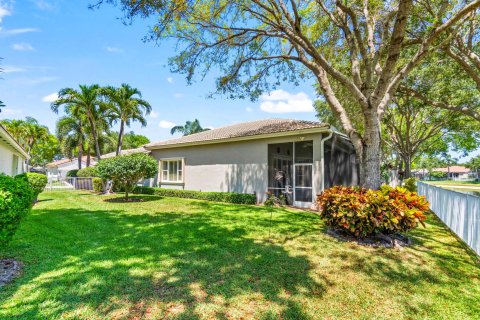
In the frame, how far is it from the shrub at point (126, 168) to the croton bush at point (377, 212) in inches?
402

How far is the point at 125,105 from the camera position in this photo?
73.0ft

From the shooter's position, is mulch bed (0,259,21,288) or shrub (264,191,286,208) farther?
shrub (264,191,286,208)

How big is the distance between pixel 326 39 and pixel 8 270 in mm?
12846

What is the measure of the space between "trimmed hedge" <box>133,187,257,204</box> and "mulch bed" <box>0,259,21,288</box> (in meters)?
9.62

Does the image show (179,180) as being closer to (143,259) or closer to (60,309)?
(143,259)

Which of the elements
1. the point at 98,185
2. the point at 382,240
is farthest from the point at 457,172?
the point at 98,185

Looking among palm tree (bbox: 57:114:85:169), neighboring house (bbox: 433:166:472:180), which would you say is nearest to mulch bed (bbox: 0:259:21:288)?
palm tree (bbox: 57:114:85:169)

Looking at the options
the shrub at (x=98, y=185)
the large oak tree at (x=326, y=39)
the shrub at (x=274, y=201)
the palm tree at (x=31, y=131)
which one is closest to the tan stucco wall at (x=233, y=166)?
the shrub at (x=274, y=201)

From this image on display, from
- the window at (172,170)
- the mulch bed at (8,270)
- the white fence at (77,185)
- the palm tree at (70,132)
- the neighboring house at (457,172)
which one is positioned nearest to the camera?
the mulch bed at (8,270)

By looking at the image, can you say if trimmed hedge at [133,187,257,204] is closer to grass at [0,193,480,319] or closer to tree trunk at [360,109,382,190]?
grass at [0,193,480,319]

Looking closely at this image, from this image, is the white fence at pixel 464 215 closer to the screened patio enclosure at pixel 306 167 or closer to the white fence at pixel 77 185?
the screened patio enclosure at pixel 306 167

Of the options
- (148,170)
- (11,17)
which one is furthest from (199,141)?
(11,17)

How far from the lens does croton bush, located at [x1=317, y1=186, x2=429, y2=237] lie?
5867 millimetres

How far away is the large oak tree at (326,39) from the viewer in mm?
7090
